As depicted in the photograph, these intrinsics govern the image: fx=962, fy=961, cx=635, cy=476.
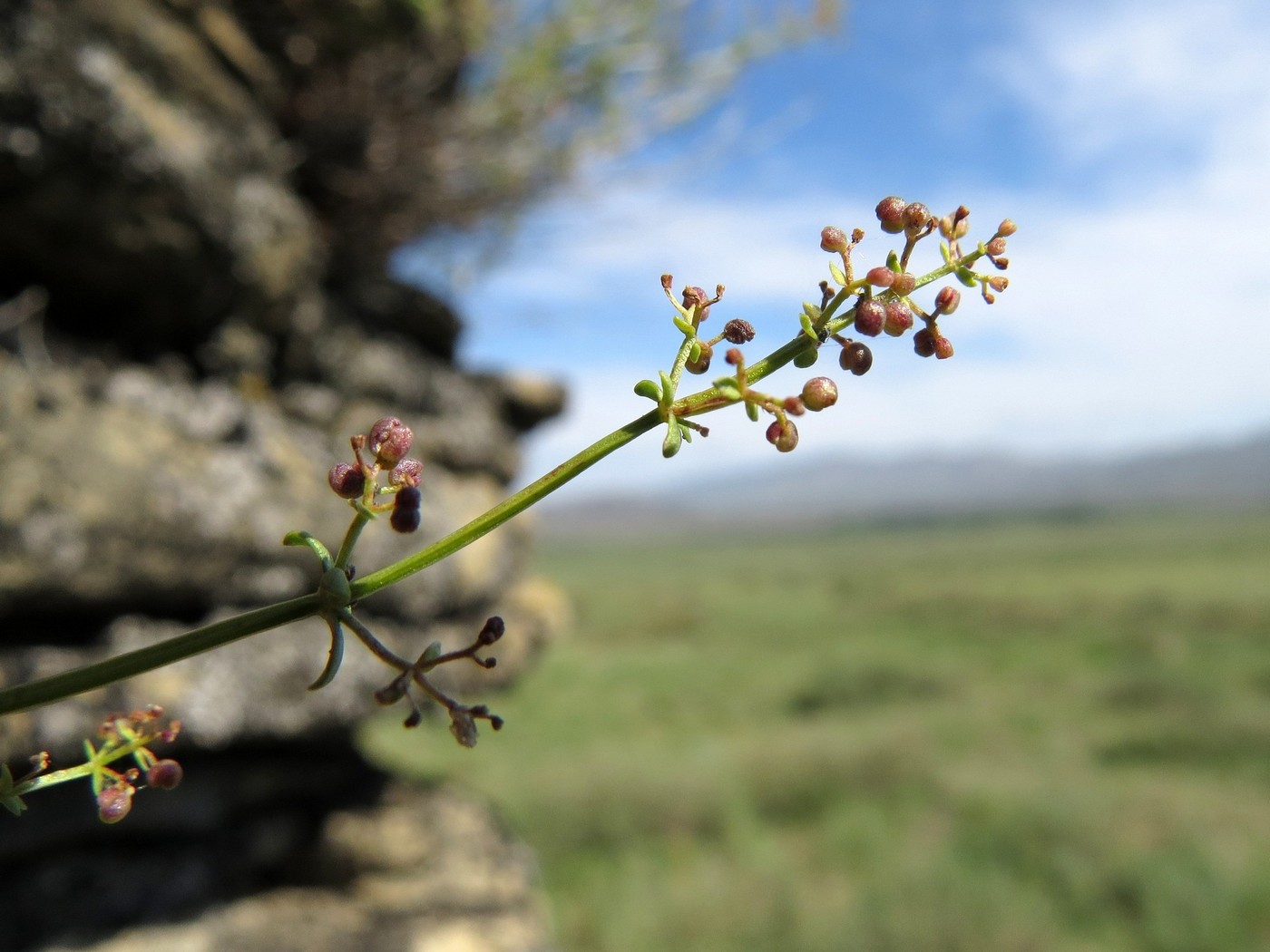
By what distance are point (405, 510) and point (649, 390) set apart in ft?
0.66

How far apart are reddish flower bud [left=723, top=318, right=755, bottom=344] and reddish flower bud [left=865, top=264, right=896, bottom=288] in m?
0.11

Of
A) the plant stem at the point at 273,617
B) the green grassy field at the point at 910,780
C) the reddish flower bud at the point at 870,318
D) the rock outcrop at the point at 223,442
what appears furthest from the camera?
the green grassy field at the point at 910,780

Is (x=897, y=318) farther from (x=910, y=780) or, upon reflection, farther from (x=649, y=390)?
(x=910, y=780)

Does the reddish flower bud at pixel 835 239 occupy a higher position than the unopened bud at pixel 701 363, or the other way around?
the reddish flower bud at pixel 835 239

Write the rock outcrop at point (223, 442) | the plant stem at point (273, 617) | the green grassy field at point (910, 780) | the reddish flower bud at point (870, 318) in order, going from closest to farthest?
the plant stem at point (273, 617), the reddish flower bud at point (870, 318), the rock outcrop at point (223, 442), the green grassy field at point (910, 780)

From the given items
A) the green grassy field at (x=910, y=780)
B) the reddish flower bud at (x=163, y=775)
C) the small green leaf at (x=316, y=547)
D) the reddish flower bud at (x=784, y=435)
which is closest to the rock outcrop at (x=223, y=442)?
the green grassy field at (x=910, y=780)

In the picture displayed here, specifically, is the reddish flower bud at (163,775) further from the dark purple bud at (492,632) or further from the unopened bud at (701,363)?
the unopened bud at (701,363)

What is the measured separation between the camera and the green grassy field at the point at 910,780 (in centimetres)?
1083

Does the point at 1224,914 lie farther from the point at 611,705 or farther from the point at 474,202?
the point at 611,705

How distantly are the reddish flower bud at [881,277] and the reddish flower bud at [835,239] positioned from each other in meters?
0.06

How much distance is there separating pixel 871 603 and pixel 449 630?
157 ft

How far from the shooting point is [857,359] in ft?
2.44

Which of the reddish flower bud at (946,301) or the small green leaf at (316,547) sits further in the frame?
the reddish flower bud at (946,301)

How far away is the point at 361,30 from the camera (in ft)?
12.9
